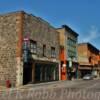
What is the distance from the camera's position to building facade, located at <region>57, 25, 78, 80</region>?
51.4 m

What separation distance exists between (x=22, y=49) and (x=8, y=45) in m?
2.27

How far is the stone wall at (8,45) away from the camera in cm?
3375

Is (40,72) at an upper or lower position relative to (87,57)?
lower

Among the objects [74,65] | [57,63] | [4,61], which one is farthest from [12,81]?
[74,65]

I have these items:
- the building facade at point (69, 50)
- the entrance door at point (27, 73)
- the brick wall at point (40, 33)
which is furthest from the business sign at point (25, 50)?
the building facade at point (69, 50)

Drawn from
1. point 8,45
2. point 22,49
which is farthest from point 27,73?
point 8,45

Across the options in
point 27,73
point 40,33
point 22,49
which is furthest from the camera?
point 40,33

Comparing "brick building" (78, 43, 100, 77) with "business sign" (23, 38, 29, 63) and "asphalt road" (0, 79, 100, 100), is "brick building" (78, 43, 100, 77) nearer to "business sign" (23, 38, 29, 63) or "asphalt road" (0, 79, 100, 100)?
"business sign" (23, 38, 29, 63)

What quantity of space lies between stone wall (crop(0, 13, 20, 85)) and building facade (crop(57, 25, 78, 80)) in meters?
17.7

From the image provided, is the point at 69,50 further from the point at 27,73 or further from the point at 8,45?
the point at 8,45

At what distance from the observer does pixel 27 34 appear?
117 ft

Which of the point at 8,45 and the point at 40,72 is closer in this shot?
the point at 8,45

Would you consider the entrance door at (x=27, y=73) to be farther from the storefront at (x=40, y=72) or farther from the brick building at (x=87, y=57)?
the brick building at (x=87, y=57)

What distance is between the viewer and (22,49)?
3406 cm
